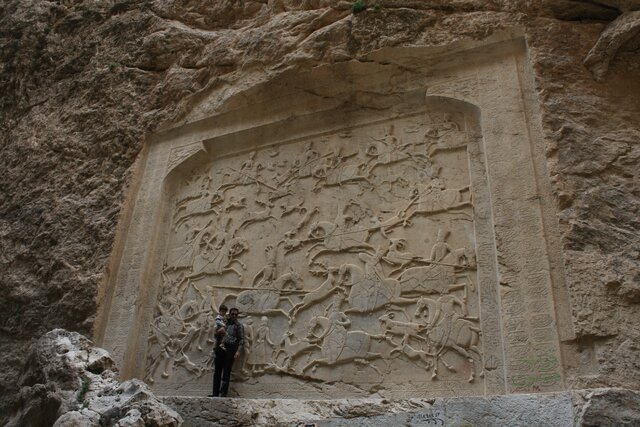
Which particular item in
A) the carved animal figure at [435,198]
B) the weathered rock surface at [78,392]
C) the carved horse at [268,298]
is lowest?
the weathered rock surface at [78,392]

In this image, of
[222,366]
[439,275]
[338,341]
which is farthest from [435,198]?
[222,366]

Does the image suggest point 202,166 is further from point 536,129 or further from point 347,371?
point 536,129

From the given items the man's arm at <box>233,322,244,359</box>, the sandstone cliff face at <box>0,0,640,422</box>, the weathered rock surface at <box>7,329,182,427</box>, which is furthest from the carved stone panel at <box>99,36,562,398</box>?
the weathered rock surface at <box>7,329,182,427</box>

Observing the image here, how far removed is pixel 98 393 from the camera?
414 centimetres

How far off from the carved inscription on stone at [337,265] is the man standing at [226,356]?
0.19 meters

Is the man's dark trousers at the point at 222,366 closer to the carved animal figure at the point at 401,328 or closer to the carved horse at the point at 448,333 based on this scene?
the carved animal figure at the point at 401,328

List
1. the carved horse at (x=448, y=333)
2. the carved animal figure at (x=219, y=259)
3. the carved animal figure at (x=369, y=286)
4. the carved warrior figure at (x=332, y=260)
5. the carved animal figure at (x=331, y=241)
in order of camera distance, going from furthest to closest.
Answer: the carved animal figure at (x=219, y=259), the carved animal figure at (x=331, y=241), the carved animal figure at (x=369, y=286), the carved warrior figure at (x=332, y=260), the carved horse at (x=448, y=333)

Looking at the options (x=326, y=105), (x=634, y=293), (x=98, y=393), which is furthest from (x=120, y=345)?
(x=634, y=293)

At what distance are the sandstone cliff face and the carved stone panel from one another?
0.33 meters

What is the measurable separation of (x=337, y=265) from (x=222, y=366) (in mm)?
1514

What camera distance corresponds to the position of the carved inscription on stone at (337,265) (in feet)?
15.9

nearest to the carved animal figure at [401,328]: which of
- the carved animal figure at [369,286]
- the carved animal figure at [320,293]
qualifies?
the carved animal figure at [369,286]

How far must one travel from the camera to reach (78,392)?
420cm

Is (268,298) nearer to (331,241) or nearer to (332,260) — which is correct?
(332,260)
